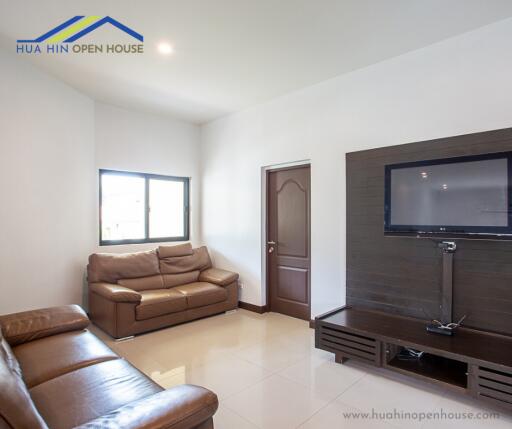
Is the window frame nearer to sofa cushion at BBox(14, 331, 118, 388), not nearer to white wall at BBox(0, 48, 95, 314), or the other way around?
white wall at BBox(0, 48, 95, 314)

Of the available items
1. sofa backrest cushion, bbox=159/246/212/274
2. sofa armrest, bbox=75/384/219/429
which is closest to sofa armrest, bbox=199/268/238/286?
sofa backrest cushion, bbox=159/246/212/274

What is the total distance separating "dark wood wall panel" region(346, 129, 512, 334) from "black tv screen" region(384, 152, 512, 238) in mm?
216

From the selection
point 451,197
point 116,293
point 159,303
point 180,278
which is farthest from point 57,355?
point 451,197

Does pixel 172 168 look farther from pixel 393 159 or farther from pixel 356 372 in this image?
pixel 356 372

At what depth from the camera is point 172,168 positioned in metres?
5.09

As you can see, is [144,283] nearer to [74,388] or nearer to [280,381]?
[280,381]

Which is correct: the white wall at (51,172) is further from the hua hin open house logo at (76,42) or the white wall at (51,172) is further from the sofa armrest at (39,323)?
the sofa armrest at (39,323)

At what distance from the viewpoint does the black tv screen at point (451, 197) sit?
2350 millimetres

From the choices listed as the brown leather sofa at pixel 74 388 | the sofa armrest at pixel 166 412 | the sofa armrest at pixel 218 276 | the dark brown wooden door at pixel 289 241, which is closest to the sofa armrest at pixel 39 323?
Result: the brown leather sofa at pixel 74 388

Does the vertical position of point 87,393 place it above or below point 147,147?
below

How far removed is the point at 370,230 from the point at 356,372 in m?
1.36

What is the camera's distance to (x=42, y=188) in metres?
3.46

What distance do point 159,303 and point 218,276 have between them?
102 cm

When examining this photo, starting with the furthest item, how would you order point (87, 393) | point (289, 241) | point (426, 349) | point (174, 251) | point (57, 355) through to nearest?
point (174, 251) → point (289, 241) → point (426, 349) → point (57, 355) → point (87, 393)
